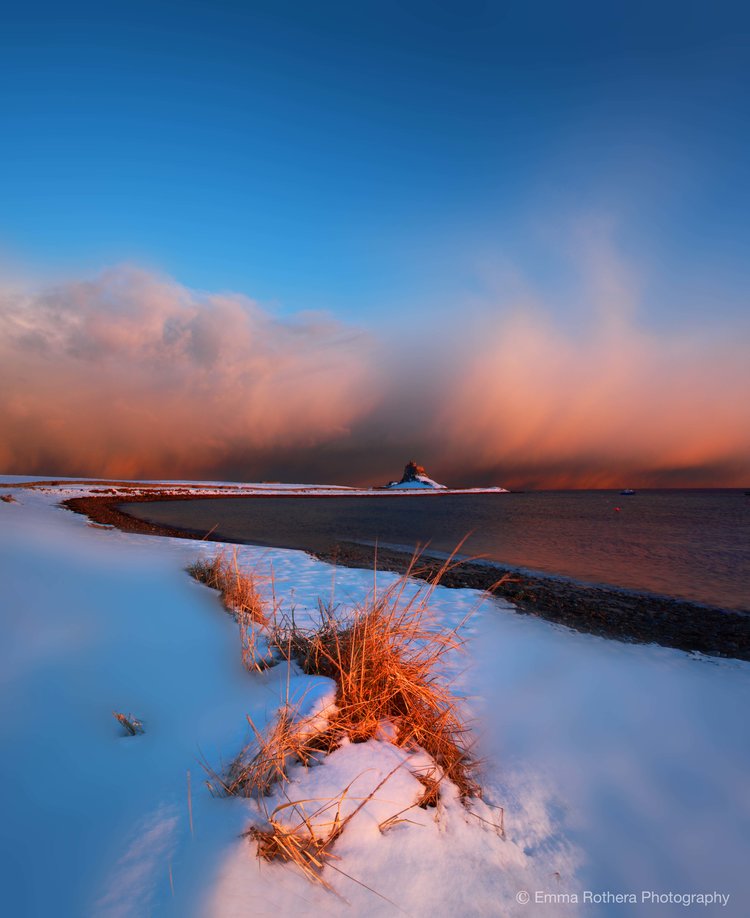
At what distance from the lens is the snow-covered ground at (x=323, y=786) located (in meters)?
1.40

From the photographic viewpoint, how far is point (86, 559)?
574 centimetres

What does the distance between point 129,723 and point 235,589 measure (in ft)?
8.73

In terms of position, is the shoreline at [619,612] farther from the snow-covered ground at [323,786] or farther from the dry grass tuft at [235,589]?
the dry grass tuft at [235,589]

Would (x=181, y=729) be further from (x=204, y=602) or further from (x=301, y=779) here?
(x=204, y=602)

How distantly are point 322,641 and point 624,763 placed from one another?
7.29 feet

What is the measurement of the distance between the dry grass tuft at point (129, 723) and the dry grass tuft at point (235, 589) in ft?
4.53

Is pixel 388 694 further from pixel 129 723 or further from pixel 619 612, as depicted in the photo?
pixel 619 612

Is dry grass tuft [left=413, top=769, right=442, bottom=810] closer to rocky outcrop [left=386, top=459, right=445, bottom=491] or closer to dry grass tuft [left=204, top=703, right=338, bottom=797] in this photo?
dry grass tuft [left=204, top=703, right=338, bottom=797]

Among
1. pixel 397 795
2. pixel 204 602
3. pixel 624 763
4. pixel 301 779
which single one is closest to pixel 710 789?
pixel 624 763

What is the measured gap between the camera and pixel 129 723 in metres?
2.20

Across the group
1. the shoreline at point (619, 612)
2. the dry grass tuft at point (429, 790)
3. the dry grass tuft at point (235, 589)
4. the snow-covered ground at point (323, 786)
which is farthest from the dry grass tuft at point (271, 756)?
the shoreline at point (619, 612)

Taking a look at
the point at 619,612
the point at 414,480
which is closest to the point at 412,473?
the point at 414,480

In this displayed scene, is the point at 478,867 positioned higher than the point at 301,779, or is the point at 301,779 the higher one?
the point at 301,779

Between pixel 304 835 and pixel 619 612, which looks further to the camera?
pixel 619 612
